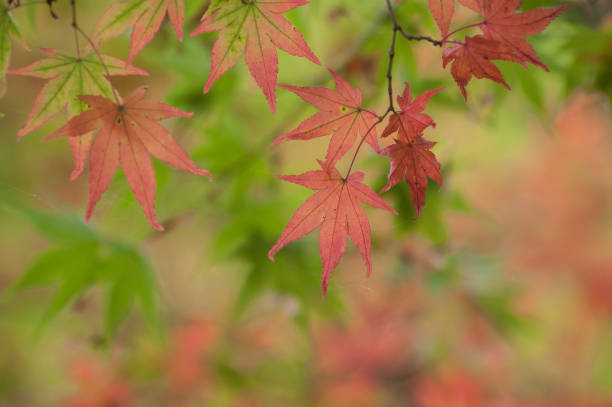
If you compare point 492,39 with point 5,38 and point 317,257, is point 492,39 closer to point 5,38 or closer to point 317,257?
point 5,38

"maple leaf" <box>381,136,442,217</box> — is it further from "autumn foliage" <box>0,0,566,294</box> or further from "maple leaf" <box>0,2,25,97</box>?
"maple leaf" <box>0,2,25,97</box>

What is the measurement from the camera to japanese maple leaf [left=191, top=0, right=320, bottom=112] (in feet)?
1.48

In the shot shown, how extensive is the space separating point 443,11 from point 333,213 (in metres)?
0.22

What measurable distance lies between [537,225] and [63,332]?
10.3 feet

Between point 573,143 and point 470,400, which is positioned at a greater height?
point 573,143

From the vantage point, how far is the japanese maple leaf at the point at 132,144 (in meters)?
0.46

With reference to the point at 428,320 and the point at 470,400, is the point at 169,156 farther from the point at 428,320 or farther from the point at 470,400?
the point at 470,400

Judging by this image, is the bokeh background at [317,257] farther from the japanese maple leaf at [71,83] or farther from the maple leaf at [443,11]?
the maple leaf at [443,11]

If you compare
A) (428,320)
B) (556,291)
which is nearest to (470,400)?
(428,320)

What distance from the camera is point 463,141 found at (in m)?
2.81

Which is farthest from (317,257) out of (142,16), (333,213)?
(142,16)

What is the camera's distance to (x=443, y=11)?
0.45 metres

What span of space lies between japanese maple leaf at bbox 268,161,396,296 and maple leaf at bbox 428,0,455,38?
0.16 metres

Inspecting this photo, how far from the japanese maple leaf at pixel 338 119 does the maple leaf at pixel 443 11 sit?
0.10 m
